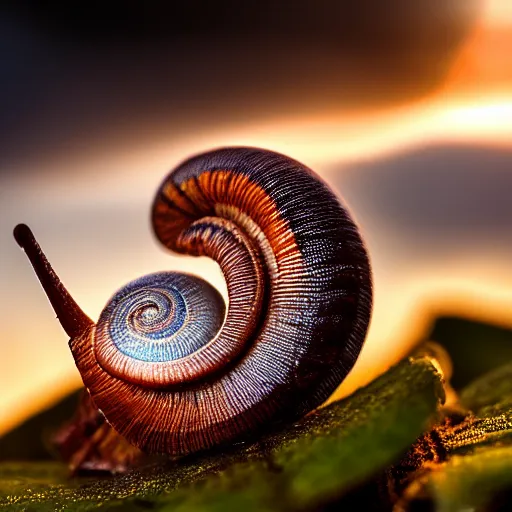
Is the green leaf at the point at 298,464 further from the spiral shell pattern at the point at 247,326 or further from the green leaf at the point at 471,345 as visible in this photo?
the green leaf at the point at 471,345

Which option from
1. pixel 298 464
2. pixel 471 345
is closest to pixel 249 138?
pixel 471 345

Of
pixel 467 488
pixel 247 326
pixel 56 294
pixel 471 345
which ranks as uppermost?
pixel 56 294

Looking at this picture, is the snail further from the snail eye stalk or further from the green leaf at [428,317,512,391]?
the green leaf at [428,317,512,391]

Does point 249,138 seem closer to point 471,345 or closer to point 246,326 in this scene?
point 471,345

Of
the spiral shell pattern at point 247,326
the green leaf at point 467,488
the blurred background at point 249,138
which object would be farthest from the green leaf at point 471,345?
the green leaf at point 467,488

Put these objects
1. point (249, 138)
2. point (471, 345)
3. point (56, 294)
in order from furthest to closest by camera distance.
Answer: point (249, 138) → point (471, 345) → point (56, 294)

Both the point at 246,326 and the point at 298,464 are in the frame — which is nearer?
the point at 298,464

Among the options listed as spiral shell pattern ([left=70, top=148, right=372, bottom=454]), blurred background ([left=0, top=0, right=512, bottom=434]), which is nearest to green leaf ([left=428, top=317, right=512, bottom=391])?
blurred background ([left=0, top=0, right=512, bottom=434])
